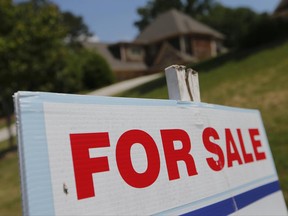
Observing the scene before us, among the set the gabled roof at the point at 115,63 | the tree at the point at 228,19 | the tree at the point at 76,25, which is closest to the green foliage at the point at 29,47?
the gabled roof at the point at 115,63

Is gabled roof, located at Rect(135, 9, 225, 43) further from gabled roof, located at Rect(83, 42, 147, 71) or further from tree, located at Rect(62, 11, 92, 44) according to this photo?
tree, located at Rect(62, 11, 92, 44)

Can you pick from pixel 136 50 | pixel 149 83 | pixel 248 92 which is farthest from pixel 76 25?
pixel 248 92

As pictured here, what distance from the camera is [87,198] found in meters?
1.77

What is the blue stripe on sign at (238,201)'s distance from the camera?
2.35 metres

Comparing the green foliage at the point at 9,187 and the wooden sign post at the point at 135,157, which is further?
the green foliage at the point at 9,187

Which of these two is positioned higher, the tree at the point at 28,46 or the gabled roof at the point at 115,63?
the gabled roof at the point at 115,63

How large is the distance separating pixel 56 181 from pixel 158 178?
61 cm

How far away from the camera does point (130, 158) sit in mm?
2037

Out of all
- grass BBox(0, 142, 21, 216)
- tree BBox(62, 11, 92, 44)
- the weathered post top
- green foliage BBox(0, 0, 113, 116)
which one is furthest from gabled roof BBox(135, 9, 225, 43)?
the weathered post top

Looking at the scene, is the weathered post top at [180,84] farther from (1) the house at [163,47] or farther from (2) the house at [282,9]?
(1) the house at [163,47]

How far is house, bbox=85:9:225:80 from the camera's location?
1804 inches

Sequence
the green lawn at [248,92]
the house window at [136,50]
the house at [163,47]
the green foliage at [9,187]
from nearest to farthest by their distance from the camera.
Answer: the green foliage at [9,187], the green lawn at [248,92], the house at [163,47], the house window at [136,50]

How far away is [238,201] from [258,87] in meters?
13.0

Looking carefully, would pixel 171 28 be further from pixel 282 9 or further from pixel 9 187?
pixel 9 187
